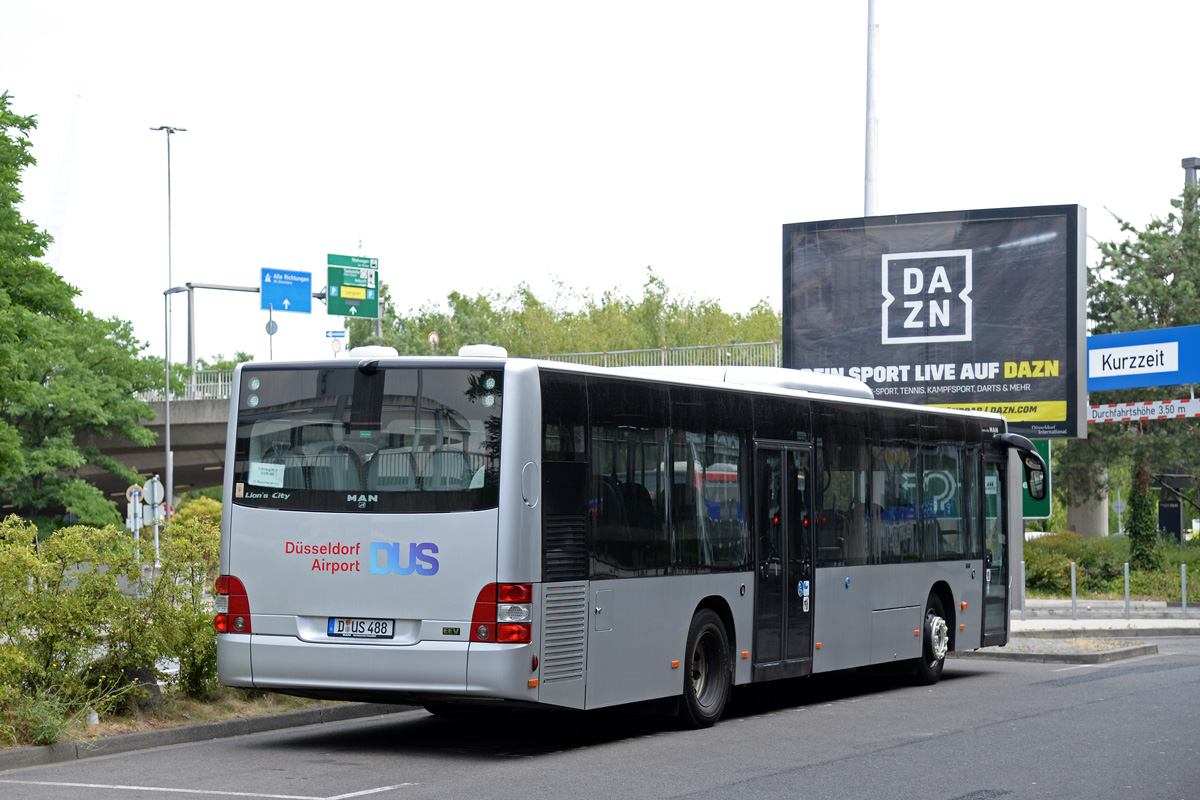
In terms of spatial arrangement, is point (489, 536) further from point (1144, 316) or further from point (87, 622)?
point (1144, 316)

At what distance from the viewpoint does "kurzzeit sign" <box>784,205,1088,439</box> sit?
26.3m

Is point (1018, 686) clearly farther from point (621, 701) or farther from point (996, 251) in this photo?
point (996, 251)

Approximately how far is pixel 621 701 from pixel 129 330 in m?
47.6

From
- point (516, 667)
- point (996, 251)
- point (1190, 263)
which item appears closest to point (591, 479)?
point (516, 667)

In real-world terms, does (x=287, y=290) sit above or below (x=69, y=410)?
above

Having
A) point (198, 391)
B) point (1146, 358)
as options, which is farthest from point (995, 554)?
point (198, 391)

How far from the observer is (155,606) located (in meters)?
11.7

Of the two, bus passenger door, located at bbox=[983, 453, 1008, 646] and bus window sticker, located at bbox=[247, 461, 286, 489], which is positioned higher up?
bus window sticker, located at bbox=[247, 461, 286, 489]

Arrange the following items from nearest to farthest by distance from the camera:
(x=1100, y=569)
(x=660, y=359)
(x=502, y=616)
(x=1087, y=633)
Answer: (x=502, y=616) < (x=1087, y=633) < (x=1100, y=569) < (x=660, y=359)

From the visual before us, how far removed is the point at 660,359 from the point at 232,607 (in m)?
47.6

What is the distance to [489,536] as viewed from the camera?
1058cm

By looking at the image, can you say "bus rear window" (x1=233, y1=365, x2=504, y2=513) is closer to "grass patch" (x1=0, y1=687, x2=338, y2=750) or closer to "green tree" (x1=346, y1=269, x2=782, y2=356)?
"grass patch" (x1=0, y1=687, x2=338, y2=750)

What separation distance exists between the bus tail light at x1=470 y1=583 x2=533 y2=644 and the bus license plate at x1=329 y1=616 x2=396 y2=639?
2.11ft

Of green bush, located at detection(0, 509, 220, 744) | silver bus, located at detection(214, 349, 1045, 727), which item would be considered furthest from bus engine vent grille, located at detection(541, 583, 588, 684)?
green bush, located at detection(0, 509, 220, 744)
